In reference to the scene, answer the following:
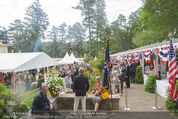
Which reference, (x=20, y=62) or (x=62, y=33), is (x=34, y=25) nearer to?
(x=62, y=33)

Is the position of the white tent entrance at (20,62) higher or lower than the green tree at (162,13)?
lower

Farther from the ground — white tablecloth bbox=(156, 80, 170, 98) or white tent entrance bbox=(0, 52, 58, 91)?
white tent entrance bbox=(0, 52, 58, 91)

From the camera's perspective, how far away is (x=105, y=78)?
14.8 feet

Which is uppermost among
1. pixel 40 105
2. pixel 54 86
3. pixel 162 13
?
pixel 162 13

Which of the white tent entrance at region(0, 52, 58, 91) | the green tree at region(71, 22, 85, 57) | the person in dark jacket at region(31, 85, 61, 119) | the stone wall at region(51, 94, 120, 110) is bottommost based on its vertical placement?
the stone wall at region(51, 94, 120, 110)

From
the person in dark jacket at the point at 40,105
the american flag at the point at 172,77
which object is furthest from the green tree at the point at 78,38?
the person in dark jacket at the point at 40,105

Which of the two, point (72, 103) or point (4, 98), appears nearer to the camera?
point (4, 98)

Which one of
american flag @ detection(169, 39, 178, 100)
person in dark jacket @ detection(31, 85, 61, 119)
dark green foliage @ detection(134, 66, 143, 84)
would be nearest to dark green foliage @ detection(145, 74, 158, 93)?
dark green foliage @ detection(134, 66, 143, 84)

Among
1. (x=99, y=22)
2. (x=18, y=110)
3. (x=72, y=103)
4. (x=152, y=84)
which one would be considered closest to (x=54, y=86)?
(x=72, y=103)

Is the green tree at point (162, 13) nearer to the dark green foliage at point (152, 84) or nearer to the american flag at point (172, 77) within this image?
the dark green foliage at point (152, 84)

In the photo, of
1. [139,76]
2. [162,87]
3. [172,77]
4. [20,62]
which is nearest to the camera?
[172,77]

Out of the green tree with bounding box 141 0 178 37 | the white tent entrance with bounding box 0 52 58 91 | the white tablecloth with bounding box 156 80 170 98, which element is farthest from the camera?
the green tree with bounding box 141 0 178 37

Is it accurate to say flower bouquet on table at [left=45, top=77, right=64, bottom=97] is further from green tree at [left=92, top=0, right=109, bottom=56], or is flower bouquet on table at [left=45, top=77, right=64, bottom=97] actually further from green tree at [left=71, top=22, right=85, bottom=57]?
green tree at [left=71, top=22, right=85, bottom=57]

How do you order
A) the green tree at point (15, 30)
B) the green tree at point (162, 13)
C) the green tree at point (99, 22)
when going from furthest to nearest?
the green tree at point (15, 30) < the green tree at point (99, 22) < the green tree at point (162, 13)
